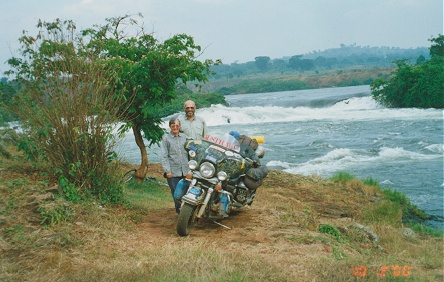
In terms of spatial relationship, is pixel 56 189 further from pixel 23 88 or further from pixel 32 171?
pixel 23 88

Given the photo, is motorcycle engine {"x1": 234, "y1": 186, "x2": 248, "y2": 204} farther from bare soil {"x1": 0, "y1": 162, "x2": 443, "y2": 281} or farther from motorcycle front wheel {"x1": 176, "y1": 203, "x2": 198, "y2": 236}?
motorcycle front wheel {"x1": 176, "y1": 203, "x2": 198, "y2": 236}

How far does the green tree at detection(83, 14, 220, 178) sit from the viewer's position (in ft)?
33.4

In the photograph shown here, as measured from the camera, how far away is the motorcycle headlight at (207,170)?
5902 mm

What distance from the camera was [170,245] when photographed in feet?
17.5

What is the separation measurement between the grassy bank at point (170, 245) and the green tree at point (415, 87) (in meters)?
29.6

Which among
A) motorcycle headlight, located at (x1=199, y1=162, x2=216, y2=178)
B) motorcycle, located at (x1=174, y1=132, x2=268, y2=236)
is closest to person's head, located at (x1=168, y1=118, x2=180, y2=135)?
motorcycle, located at (x1=174, y1=132, x2=268, y2=236)

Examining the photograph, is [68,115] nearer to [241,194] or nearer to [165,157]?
[165,157]

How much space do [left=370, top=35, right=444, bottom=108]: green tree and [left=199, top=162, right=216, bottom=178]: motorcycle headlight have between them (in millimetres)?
33488

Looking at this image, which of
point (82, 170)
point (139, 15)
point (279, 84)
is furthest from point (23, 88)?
point (279, 84)

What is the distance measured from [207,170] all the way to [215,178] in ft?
0.51

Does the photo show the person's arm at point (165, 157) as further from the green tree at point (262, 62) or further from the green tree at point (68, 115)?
the green tree at point (262, 62)

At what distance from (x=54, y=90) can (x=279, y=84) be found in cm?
7354
